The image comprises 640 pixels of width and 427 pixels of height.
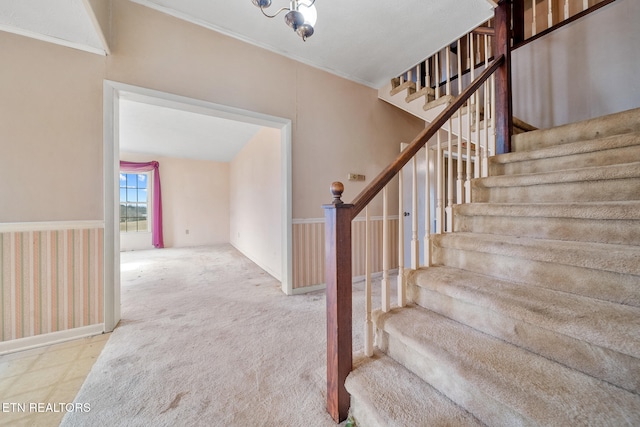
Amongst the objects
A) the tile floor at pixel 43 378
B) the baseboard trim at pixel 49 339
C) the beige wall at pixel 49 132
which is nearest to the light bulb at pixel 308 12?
the beige wall at pixel 49 132

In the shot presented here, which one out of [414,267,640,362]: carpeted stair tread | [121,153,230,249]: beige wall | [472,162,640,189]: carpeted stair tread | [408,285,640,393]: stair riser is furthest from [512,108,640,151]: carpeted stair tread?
[121,153,230,249]: beige wall

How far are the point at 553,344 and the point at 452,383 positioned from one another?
39 cm

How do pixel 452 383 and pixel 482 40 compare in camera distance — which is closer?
pixel 452 383

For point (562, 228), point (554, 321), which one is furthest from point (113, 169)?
point (562, 228)

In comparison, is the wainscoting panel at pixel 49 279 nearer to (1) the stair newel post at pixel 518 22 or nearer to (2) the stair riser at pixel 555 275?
(2) the stair riser at pixel 555 275

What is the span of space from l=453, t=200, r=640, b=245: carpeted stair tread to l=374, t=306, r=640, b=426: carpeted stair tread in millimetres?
684

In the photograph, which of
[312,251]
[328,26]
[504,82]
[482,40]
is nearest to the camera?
[504,82]

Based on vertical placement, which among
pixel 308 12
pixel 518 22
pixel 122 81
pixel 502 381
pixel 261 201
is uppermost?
pixel 518 22

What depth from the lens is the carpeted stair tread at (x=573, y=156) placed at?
130cm

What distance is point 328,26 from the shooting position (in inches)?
84.4

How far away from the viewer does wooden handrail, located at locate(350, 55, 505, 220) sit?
1121mm

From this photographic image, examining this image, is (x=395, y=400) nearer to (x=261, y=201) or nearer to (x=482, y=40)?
(x=261, y=201)

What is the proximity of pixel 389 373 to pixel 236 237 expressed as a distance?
5283 mm

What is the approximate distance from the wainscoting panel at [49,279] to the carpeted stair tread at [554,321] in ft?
8.03
